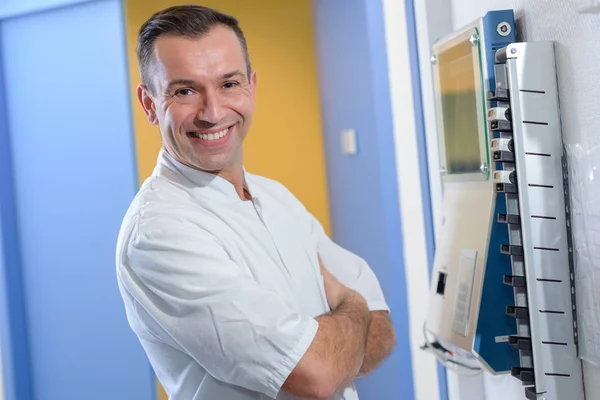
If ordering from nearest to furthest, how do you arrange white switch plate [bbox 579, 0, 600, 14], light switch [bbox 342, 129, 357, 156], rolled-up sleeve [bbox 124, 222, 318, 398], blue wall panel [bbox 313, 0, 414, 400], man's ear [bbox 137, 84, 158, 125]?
white switch plate [bbox 579, 0, 600, 14] → rolled-up sleeve [bbox 124, 222, 318, 398] → man's ear [bbox 137, 84, 158, 125] → blue wall panel [bbox 313, 0, 414, 400] → light switch [bbox 342, 129, 357, 156]

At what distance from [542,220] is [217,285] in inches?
17.1

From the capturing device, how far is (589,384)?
0.97 metres

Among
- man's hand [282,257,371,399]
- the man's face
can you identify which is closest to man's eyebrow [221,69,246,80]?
the man's face

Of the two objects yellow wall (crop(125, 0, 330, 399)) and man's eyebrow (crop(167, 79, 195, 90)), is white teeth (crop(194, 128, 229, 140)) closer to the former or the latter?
man's eyebrow (crop(167, 79, 195, 90))

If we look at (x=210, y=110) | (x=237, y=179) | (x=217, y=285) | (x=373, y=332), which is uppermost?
(x=210, y=110)

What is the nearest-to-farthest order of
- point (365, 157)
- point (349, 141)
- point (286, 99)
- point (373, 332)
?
1. point (373, 332)
2. point (365, 157)
3. point (349, 141)
4. point (286, 99)

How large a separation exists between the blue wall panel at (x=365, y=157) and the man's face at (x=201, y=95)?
25.0 inches

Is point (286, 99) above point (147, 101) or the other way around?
above

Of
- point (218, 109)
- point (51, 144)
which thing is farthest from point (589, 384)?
point (51, 144)

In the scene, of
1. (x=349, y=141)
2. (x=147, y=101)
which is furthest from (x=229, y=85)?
(x=349, y=141)

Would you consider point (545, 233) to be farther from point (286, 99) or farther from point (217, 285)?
point (286, 99)

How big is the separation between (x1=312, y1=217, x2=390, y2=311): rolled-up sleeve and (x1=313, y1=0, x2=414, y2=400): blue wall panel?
459mm

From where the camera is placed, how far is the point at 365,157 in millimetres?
2236

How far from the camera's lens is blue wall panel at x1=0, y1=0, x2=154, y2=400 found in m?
2.40
